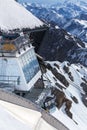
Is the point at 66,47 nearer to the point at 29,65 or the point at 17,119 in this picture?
the point at 29,65

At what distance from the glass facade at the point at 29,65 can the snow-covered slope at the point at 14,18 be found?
10901 millimetres

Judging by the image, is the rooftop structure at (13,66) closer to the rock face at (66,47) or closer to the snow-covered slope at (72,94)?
the snow-covered slope at (72,94)

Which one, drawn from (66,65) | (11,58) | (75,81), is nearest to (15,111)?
(11,58)

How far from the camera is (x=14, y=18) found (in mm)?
34688

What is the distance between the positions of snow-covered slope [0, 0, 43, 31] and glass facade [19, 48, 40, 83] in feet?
35.8

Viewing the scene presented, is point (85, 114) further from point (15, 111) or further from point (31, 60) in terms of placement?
point (15, 111)

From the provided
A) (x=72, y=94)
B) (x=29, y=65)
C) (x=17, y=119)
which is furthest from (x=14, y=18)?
(x=17, y=119)

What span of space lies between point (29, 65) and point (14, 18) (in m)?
14.0

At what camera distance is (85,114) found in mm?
34062

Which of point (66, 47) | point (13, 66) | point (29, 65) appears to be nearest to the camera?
point (13, 66)

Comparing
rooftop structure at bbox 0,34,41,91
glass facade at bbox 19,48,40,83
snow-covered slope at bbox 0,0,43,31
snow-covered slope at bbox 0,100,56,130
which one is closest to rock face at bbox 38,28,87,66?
snow-covered slope at bbox 0,0,43,31

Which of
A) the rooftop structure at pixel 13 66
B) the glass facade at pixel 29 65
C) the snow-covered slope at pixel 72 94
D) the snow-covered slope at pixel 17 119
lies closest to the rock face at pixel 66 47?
the snow-covered slope at pixel 72 94

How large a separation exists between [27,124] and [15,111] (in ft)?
2.22

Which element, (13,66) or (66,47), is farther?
(66,47)
